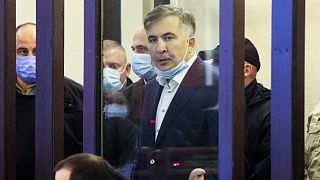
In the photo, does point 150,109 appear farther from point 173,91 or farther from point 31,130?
point 31,130

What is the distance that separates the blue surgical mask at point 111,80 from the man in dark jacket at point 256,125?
60 cm

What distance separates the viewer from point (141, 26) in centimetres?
236

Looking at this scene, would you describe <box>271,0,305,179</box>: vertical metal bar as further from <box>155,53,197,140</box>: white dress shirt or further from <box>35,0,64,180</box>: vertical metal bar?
<box>35,0,64,180</box>: vertical metal bar

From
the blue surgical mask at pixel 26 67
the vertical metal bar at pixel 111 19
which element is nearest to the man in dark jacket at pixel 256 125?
the vertical metal bar at pixel 111 19

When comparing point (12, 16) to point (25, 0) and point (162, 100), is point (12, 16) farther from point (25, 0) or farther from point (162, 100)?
point (25, 0)

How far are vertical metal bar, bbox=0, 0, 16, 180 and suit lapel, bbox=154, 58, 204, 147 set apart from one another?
0.65m

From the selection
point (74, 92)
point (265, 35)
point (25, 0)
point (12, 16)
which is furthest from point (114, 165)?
point (25, 0)

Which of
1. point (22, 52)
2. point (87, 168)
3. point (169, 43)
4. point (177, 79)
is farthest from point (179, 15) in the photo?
point (22, 52)

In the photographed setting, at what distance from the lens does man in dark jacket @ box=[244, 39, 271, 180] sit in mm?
2584

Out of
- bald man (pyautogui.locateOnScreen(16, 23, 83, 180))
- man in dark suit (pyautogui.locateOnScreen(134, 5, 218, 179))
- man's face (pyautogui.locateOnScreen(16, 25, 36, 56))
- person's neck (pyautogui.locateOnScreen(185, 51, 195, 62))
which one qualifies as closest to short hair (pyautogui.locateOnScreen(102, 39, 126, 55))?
man in dark suit (pyautogui.locateOnScreen(134, 5, 218, 179))

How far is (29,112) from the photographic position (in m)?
3.29

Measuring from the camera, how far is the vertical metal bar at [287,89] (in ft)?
6.37

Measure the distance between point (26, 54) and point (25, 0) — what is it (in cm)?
121

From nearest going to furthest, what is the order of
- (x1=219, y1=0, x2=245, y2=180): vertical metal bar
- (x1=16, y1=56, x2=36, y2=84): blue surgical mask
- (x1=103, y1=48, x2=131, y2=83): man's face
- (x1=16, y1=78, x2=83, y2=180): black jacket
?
(x1=219, y1=0, x2=245, y2=180): vertical metal bar < (x1=103, y1=48, x2=131, y2=83): man's face < (x1=16, y1=78, x2=83, y2=180): black jacket < (x1=16, y1=56, x2=36, y2=84): blue surgical mask
